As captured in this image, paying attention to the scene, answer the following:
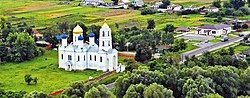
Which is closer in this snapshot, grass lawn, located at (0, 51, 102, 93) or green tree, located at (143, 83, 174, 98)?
green tree, located at (143, 83, 174, 98)

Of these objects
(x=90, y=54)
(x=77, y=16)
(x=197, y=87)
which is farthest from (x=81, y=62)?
(x=77, y=16)

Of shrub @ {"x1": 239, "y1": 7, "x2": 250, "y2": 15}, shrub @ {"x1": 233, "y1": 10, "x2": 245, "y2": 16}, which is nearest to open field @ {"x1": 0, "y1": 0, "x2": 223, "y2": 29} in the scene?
shrub @ {"x1": 233, "y1": 10, "x2": 245, "y2": 16}

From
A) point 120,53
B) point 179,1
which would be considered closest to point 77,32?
point 120,53

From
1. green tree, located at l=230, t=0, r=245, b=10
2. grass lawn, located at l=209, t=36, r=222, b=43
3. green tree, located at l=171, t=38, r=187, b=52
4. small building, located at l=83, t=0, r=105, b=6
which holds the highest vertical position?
green tree, located at l=230, t=0, r=245, b=10

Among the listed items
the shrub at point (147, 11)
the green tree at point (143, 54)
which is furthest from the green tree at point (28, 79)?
the shrub at point (147, 11)

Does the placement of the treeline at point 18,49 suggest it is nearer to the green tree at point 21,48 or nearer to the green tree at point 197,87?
the green tree at point 21,48

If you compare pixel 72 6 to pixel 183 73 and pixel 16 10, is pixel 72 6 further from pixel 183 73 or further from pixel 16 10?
pixel 183 73

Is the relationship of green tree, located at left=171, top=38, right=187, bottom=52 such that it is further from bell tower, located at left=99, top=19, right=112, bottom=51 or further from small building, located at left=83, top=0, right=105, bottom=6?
small building, located at left=83, top=0, right=105, bottom=6

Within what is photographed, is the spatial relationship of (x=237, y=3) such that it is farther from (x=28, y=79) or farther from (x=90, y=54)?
(x=28, y=79)
